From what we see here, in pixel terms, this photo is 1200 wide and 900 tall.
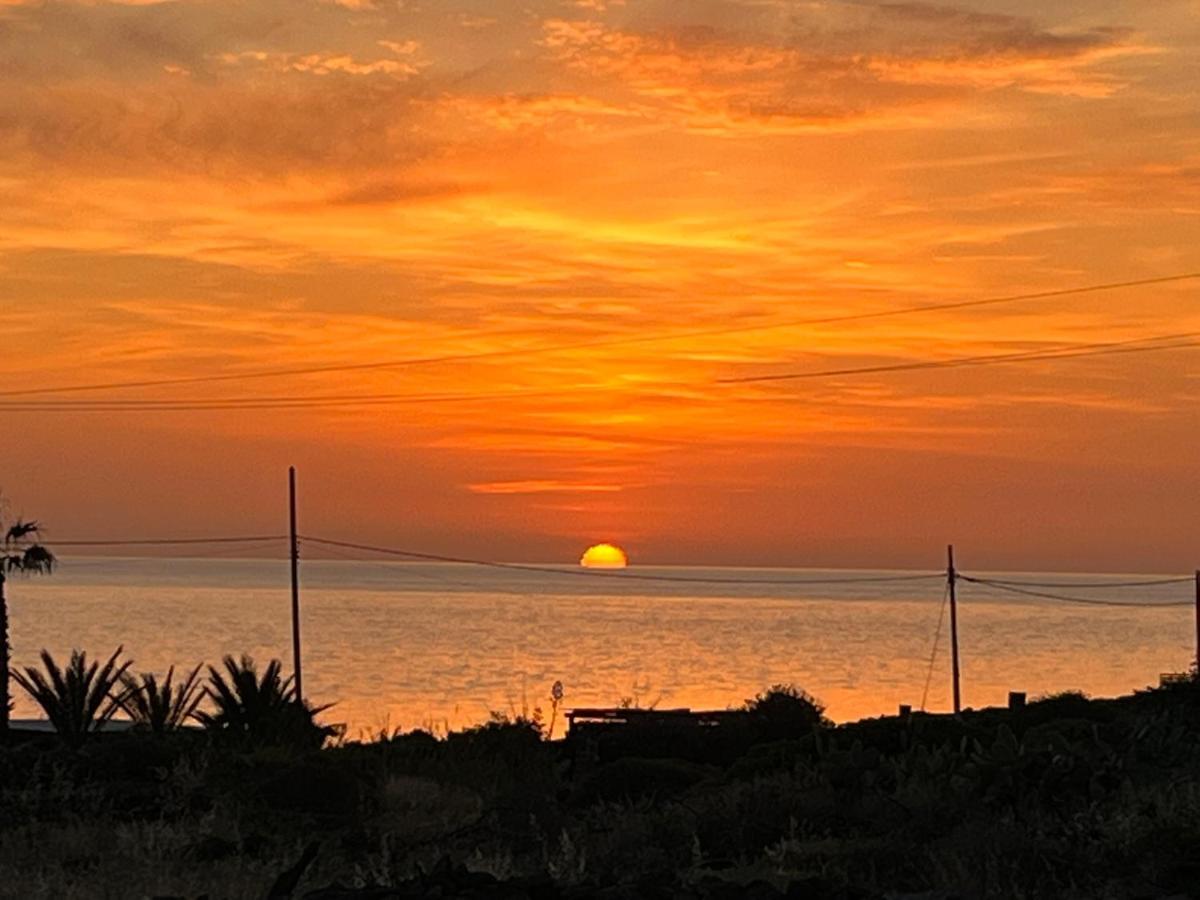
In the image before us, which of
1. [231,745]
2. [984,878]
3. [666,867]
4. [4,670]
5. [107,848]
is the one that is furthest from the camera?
[4,670]

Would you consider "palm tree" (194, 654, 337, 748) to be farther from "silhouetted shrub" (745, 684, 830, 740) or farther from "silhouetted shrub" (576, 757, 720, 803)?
"silhouetted shrub" (745, 684, 830, 740)

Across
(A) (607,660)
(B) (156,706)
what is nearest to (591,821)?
(B) (156,706)

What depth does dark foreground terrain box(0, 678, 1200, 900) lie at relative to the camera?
14758mm

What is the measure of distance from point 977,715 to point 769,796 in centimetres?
2104

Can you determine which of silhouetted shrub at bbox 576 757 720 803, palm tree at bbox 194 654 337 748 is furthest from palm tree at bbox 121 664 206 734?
silhouetted shrub at bbox 576 757 720 803

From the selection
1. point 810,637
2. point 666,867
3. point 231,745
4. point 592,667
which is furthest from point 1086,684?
point 666,867

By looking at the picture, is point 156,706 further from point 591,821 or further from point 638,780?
point 591,821

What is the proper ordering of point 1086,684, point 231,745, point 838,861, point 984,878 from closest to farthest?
point 984,878, point 838,861, point 231,745, point 1086,684

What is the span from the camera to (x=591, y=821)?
21953 millimetres

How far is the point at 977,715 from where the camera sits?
40.2 meters

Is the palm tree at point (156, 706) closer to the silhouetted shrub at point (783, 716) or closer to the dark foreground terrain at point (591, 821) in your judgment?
the dark foreground terrain at point (591, 821)

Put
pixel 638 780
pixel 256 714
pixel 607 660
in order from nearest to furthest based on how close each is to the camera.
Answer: pixel 638 780, pixel 256 714, pixel 607 660

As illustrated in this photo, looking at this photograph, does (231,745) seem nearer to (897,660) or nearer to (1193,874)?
(1193,874)

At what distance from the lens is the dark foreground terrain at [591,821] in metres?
14.8
